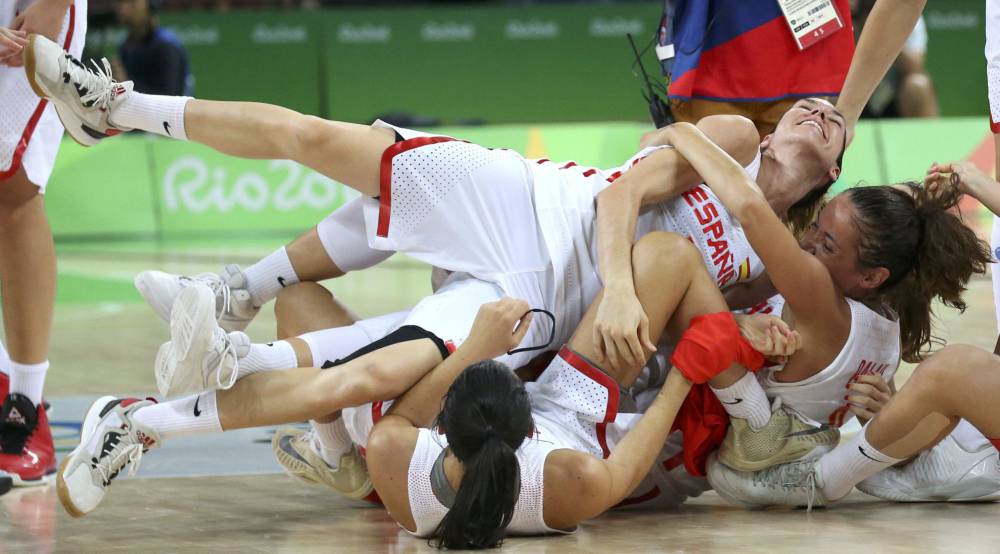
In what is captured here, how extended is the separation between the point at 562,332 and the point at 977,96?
10.1 metres

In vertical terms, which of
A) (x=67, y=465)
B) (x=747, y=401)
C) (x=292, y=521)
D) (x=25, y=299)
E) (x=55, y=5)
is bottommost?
(x=292, y=521)

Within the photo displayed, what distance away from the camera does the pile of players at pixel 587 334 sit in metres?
2.87

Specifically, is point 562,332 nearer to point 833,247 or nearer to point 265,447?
point 833,247

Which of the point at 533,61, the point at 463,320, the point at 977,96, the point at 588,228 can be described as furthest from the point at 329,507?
the point at 977,96

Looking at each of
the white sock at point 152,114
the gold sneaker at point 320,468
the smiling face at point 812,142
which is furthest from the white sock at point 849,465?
the white sock at point 152,114

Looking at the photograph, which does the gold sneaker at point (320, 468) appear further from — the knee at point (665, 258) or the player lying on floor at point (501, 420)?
the knee at point (665, 258)

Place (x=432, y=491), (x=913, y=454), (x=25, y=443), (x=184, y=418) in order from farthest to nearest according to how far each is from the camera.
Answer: (x=25, y=443)
(x=913, y=454)
(x=184, y=418)
(x=432, y=491)

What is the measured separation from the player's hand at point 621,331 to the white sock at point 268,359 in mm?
704

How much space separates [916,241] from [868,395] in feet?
1.24

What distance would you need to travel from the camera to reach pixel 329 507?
332 centimetres

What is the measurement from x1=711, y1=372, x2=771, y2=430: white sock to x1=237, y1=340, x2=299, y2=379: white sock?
3.21 ft

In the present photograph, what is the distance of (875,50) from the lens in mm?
3869

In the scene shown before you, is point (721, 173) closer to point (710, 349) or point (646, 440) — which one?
point (710, 349)

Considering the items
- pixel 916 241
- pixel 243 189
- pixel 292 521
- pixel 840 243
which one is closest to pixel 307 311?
pixel 292 521
